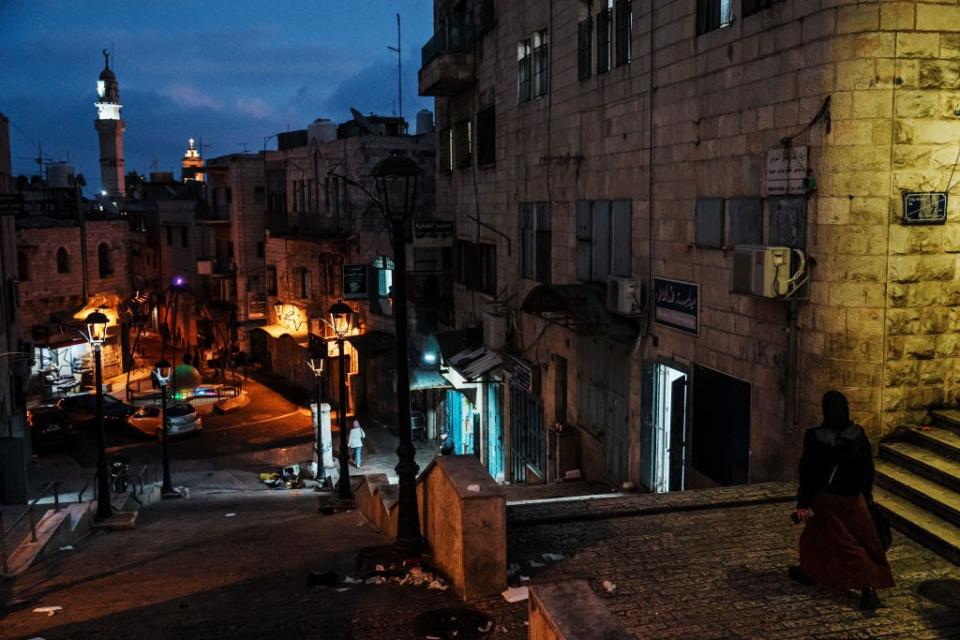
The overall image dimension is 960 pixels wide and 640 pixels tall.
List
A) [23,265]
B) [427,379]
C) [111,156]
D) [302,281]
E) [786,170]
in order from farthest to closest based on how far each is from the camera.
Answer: [111,156] → [23,265] → [302,281] → [427,379] → [786,170]

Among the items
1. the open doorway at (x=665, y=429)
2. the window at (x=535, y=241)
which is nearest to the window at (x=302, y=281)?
the window at (x=535, y=241)

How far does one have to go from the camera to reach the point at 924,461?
8797 millimetres

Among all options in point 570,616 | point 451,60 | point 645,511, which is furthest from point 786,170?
point 451,60

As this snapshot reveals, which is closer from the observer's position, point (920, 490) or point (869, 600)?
point (869, 600)

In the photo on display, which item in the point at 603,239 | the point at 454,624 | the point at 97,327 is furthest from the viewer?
the point at 97,327

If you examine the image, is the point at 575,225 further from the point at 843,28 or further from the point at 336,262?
the point at 336,262

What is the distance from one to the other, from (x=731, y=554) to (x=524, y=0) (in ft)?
46.7

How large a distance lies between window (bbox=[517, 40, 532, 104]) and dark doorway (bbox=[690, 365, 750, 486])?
9564mm

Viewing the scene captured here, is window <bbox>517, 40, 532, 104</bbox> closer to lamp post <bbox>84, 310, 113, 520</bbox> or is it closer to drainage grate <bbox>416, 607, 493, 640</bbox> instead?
lamp post <bbox>84, 310, 113, 520</bbox>

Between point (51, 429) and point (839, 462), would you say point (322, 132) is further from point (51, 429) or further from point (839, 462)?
point (839, 462)

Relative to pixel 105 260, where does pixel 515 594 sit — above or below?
below

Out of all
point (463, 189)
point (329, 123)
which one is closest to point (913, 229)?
point (463, 189)

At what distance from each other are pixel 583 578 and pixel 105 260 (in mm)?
48421

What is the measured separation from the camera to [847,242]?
9180mm
